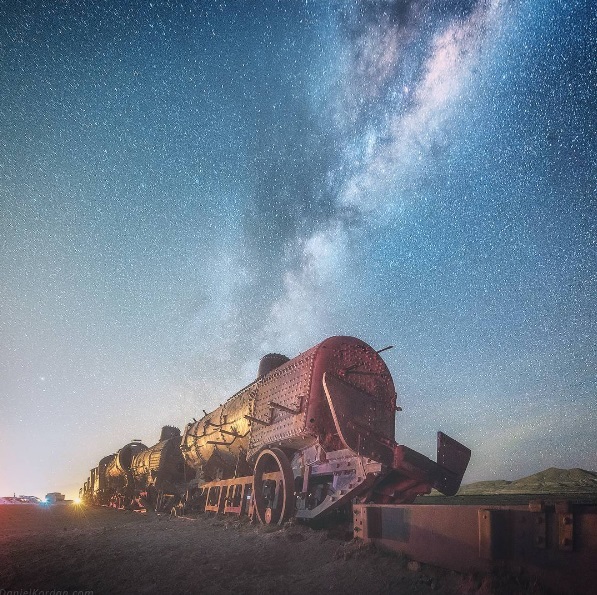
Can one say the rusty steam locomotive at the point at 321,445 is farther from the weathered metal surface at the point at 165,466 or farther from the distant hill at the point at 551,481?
the distant hill at the point at 551,481

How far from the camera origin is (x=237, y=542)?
19.0 ft

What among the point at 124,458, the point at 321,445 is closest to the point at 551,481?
A: the point at 321,445

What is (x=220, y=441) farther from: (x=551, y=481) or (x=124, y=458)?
(x=551, y=481)

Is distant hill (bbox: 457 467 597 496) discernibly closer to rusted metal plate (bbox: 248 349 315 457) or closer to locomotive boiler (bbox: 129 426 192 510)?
rusted metal plate (bbox: 248 349 315 457)

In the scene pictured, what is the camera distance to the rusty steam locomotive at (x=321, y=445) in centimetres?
566

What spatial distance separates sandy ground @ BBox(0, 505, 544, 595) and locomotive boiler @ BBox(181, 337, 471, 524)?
0.72 metres

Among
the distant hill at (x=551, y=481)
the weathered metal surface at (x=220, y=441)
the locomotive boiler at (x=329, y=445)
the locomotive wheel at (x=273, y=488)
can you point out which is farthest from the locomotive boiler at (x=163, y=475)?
the distant hill at (x=551, y=481)

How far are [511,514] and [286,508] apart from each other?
4495 mm

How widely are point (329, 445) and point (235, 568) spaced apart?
96.3 inches

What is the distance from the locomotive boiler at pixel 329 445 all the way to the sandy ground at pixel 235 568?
716 mm

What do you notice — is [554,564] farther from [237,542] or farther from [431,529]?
[237,542]

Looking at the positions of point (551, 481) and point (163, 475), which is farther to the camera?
point (551, 481)

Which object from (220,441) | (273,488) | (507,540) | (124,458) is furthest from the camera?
(124,458)

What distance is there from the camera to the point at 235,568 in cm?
438
